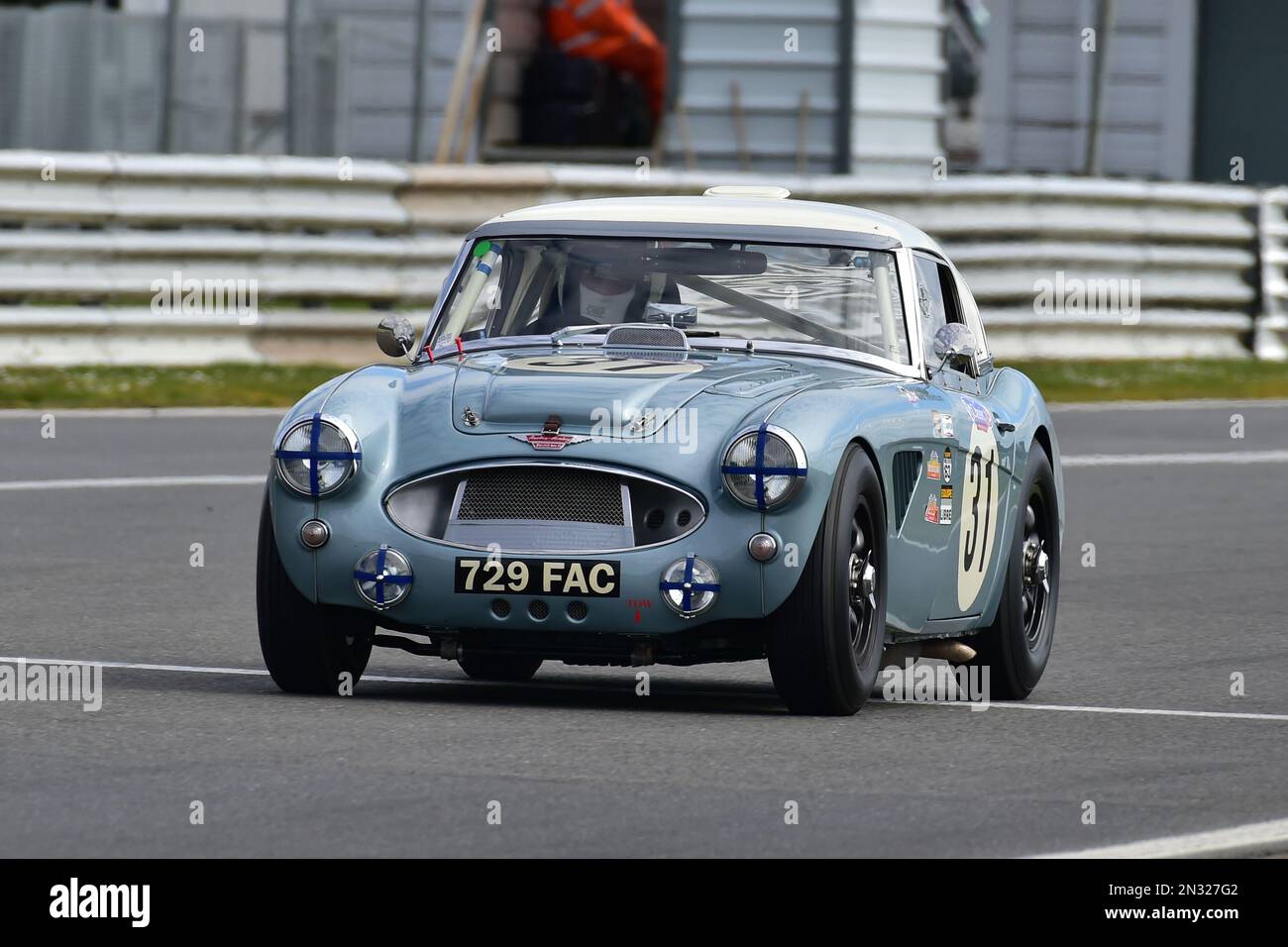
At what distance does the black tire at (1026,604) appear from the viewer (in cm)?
902

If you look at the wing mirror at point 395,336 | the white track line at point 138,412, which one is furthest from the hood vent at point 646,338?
the white track line at point 138,412

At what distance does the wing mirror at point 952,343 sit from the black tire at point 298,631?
6.66 ft

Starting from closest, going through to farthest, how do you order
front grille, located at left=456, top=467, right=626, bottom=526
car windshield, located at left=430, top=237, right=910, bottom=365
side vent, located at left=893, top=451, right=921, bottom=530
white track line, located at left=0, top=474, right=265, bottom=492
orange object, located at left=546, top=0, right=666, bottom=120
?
front grille, located at left=456, top=467, right=626, bottom=526, side vent, located at left=893, top=451, right=921, bottom=530, car windshield, located at left=430, top=237, right=910, bottom=365, white track line, located at left=0, top=474, right=265, bottom=492, orange object, located at left=546, top=0, right=666, bottom=120

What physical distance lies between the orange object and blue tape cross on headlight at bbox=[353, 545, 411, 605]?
22433 mm

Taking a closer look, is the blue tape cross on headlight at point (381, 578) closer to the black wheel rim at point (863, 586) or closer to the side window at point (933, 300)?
the black wheel rim at point (863, 586)

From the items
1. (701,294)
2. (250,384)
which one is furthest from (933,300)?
(250,384)

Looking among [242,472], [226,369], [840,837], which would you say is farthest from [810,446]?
[226,369]

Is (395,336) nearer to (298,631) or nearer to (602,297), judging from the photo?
(602,297)

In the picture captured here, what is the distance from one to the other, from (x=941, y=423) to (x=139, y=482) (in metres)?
6.90

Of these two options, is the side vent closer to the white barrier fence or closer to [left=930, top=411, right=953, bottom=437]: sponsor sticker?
[left=930, top=411, right=953, bottom=437]: sponsor sticker

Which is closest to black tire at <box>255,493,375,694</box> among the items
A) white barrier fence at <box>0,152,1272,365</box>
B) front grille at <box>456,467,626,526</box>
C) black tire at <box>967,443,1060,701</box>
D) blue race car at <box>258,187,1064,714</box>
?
blue race car at <box>258,187,1064,714</box>

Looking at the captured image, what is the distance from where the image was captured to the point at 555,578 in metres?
7.64

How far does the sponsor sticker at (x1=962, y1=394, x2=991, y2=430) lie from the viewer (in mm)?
8969

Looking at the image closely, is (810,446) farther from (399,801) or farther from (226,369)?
(226,369)
